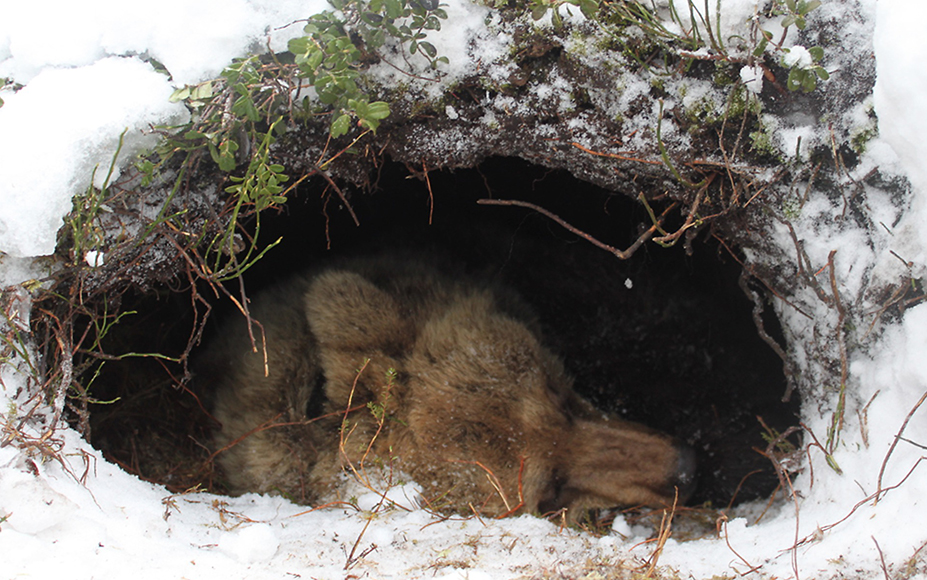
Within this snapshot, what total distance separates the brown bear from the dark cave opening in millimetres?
293

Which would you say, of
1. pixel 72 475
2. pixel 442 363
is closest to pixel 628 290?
pixel 442 363

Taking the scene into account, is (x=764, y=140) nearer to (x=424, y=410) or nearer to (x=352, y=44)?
(x=352, y=44)

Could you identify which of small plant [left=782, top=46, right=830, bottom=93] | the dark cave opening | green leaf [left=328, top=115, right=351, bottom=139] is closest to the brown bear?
the dark cave opening

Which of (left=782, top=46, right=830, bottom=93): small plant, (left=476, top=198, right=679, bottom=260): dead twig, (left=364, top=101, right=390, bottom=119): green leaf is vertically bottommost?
(left=476, top=198, right=679, bottom=260): dead twig

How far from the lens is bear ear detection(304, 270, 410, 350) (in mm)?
2893

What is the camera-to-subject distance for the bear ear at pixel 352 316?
2.89 metres

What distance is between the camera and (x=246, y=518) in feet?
7.38

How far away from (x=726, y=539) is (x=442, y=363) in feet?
4.29

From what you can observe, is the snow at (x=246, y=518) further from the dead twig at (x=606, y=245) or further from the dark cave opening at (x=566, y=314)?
the dark cave opening at (x=566, y=314)

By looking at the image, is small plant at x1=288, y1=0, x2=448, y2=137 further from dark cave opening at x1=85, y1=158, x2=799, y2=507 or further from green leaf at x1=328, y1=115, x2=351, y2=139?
dark cave opening at x1=85, y1=158, x2=799, y2=507

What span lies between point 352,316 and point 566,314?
1.22 meters

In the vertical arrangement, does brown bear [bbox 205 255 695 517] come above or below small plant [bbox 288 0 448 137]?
below

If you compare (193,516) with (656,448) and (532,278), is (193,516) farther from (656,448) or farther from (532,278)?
(532,278)

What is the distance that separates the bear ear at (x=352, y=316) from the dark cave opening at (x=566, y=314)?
38cm
